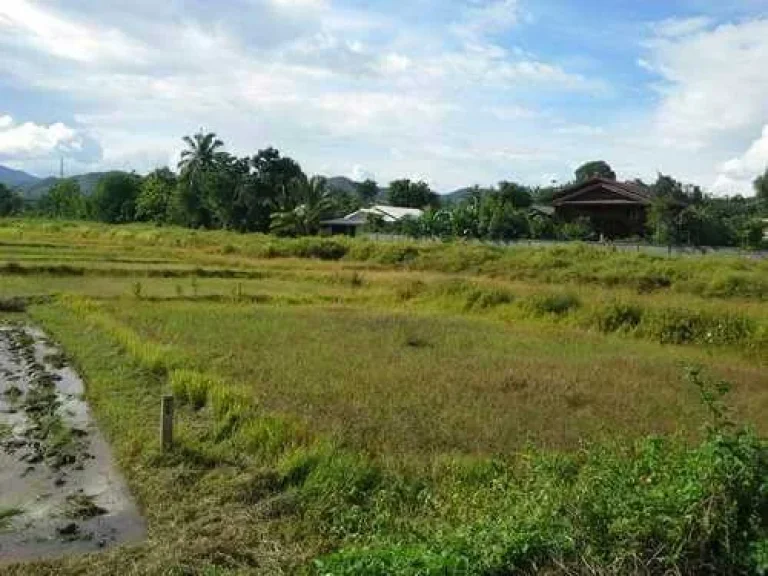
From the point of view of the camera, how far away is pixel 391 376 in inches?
395

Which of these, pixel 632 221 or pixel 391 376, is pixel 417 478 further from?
pixel 632 221

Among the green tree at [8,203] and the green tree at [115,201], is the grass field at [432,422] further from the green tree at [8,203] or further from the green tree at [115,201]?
the green tree at [8,203]

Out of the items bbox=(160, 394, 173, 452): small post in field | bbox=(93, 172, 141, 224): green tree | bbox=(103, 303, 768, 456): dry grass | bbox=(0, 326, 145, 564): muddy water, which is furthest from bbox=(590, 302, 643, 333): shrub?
bbox=(93, 172, 141, 224): green tree

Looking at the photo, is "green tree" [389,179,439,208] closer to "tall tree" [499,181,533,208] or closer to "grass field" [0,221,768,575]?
"tall tree" [499,181,533,208]

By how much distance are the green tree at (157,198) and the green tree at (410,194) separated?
1918 centimetres

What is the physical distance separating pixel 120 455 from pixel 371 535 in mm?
3138

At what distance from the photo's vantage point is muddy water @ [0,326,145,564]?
17.4ft

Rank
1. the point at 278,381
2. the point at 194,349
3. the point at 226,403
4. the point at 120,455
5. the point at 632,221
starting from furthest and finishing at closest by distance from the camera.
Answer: the point at 632,221 → the point at 194,349 → the point at 278,381 → the point at 226,403 → the point at 120,455

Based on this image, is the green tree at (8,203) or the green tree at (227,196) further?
the green tree at (8,203)

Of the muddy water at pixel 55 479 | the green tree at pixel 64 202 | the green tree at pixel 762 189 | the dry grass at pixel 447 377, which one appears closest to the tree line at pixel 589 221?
the green tree at pixel 762 189

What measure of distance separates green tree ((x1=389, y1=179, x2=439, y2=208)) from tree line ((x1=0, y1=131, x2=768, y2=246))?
3.5 inches

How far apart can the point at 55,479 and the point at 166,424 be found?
100 cm

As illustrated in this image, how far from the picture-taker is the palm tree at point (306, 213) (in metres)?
43.6

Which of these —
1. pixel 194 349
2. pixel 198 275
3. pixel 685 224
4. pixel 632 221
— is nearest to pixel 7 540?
pixel 194 349
